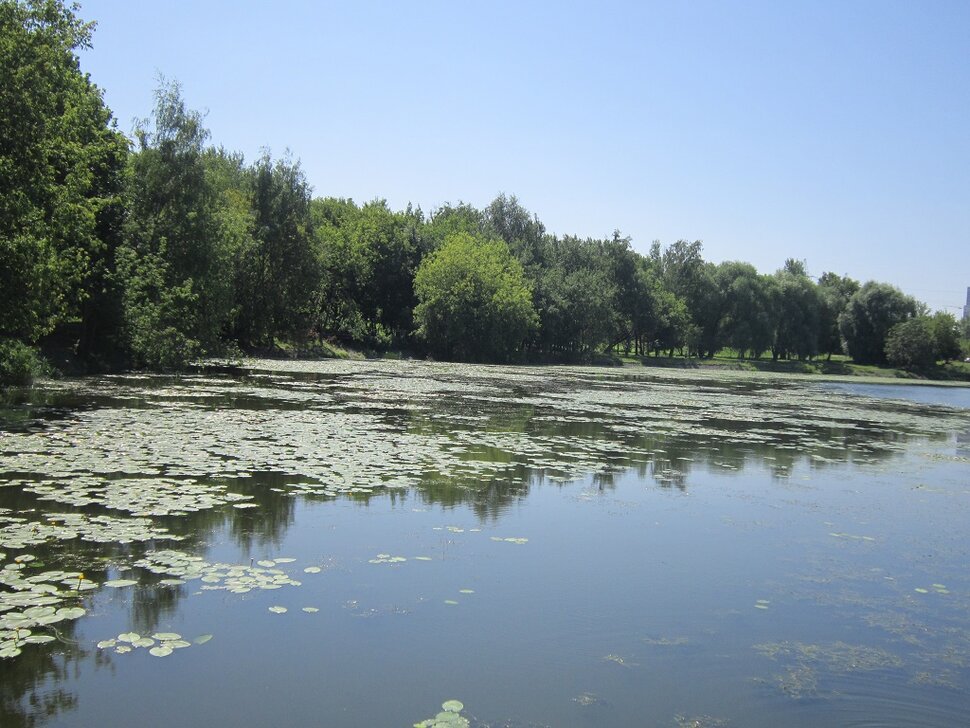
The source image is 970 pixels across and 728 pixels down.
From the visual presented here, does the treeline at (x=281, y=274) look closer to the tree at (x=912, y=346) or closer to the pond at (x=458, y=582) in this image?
the tree at (x=912, y=346)

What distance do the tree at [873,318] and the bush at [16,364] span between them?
82314 mm

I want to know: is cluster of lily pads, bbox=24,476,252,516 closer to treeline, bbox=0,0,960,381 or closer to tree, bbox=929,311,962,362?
treeline, bbox=0,0,960,381

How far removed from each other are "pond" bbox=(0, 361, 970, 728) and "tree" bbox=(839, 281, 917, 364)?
76313 millimetres

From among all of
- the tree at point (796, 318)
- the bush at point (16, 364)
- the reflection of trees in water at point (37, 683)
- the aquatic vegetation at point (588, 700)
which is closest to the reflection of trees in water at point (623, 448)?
the aquatic vegetation at point (588, 700)

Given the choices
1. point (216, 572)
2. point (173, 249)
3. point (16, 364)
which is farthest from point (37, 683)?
point (173, 249)

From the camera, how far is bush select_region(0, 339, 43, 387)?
20.3 meters

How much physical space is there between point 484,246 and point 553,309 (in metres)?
8.39

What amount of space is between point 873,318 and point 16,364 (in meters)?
83.8

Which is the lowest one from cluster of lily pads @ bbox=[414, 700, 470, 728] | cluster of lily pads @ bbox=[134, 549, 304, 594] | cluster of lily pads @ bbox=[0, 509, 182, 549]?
cluster of lily pads @ bbox=[414, 700, 470, 728]

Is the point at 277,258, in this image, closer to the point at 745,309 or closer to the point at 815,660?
the point at 815,660

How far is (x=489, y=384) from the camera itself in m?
36.6

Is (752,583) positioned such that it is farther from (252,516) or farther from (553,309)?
(553,309)

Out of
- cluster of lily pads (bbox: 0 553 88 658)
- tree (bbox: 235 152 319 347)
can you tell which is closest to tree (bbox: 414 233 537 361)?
tree (bbox: 235 152 319 347)

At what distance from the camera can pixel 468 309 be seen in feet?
206
